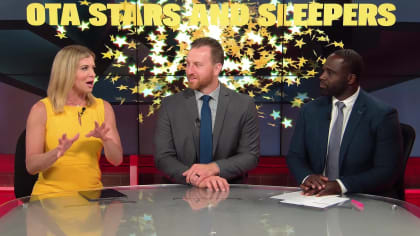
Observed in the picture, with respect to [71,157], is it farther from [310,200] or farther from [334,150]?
[334,150]

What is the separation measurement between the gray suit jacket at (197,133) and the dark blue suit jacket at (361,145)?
23 centimetres

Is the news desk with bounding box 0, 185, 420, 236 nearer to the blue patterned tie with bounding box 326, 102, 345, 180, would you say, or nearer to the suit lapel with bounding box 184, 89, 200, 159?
the blue patterned tie with bounding box 326, 102, 345, 180

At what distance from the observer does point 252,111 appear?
8.06 ft

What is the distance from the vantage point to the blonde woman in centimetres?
210

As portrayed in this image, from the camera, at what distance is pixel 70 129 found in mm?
2213

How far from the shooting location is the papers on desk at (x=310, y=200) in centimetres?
161

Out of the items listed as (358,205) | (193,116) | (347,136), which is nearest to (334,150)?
(347,136)

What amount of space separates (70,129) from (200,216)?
3.33 feet

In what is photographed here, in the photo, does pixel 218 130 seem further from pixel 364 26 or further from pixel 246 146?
pixel 364 26

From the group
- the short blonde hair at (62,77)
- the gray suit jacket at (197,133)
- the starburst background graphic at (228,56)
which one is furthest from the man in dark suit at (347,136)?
the starburst background graphic at (228,56)

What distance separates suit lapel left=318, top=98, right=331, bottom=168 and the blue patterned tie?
0.08 ft

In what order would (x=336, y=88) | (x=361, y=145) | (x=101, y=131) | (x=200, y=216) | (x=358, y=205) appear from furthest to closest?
(x=336, y=88) < (x=361, y=145) < (x=101, y=131) < (x=358, y=205) < (x=200, y=216)

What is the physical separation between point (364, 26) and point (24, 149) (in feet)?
10.3

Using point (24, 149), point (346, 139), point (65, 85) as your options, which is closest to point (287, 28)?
point (346, 139)
